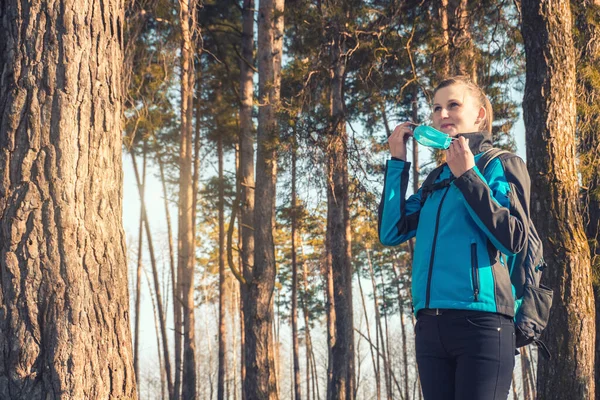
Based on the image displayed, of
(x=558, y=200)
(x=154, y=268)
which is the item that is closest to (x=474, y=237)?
(x=558, y=200)

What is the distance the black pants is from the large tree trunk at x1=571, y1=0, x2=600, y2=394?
541cm

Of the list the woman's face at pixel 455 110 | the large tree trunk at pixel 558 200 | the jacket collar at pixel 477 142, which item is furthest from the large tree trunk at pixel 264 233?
the jacket collar at pixel 477 142

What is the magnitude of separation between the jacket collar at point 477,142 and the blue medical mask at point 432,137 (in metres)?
0.16

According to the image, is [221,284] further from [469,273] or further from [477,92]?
[469,273]

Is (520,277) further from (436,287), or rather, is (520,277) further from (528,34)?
(528,34)

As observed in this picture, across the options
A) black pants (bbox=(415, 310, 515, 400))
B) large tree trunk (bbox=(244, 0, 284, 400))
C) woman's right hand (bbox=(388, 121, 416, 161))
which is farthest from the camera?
large tree trunk (bbox=(244, 0, 284, 400))

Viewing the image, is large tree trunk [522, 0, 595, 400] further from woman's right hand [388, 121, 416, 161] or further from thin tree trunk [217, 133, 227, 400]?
thin tree trunk [217, 133, 227, 400]

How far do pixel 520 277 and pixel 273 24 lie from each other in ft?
28.1

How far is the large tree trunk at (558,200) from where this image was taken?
16.5ft

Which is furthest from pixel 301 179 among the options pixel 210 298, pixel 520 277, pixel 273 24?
pixel 210 298

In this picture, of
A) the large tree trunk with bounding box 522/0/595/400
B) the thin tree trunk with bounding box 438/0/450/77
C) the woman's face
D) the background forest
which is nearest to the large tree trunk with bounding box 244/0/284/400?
the background forest

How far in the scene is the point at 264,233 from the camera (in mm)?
9469

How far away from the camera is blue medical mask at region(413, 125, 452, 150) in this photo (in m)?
2.27

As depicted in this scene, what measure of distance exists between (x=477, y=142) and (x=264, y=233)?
23.7 ft
